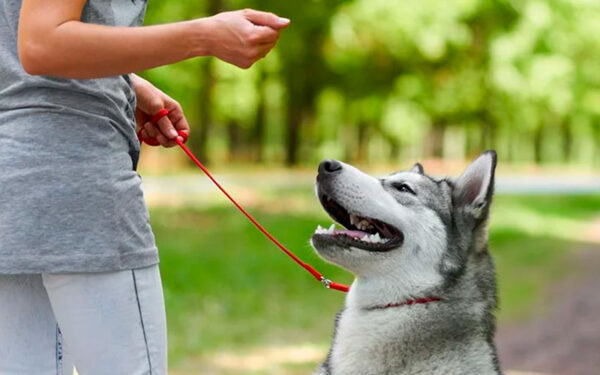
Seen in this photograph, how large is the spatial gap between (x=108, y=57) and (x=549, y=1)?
94.3 feet

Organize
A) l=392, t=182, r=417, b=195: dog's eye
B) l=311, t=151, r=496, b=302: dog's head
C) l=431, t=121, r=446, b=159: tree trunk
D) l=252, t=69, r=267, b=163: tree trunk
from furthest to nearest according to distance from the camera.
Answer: l=431, t=121, r=446, b=159: tree trunk → l=252, t=69, r=267, b=163: tree trunk → l=392, t=182, r=417, b=195: dog's eye → l=311, t=151, r=496, b=302: dog's head

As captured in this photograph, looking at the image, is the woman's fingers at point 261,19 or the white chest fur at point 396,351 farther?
the white chest fur at point 396,351

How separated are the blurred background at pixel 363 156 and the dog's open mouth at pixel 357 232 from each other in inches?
43.7

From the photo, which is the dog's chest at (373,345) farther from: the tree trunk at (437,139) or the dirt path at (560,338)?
the tree trunk at (437,139)

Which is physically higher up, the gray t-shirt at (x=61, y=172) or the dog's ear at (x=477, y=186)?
the gray t-shirt at (x=61, y=172)

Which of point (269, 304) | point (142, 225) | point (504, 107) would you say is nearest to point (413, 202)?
point (142, 225)

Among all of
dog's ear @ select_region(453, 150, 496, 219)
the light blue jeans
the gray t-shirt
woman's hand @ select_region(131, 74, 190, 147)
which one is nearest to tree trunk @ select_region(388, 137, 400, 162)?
dog's ear @ select_region(453, 150, 496, 219)

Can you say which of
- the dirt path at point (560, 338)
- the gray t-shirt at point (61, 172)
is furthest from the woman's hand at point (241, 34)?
the dirt path at point (560, 338)

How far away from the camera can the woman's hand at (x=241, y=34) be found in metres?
2.66

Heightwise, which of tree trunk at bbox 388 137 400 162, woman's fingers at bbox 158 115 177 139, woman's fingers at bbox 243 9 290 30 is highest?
woman's fingers at bbox 243 9 290 30

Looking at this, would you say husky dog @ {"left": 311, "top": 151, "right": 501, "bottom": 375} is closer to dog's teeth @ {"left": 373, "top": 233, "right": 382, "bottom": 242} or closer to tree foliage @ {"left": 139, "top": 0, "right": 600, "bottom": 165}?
dog's teeth @ {"left": 373, "top": 233, "right": 382, "bottom": 242}

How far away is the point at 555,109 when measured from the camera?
3562 cm

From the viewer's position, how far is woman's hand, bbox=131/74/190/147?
3363 mm

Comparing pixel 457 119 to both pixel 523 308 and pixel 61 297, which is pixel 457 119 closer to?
pixel 523 308
